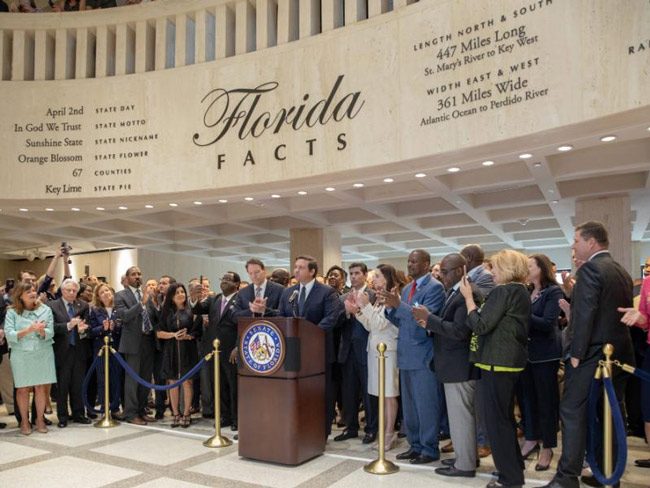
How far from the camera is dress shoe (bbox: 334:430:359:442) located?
5.80 metres

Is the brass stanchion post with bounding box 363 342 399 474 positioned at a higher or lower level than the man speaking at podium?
lower

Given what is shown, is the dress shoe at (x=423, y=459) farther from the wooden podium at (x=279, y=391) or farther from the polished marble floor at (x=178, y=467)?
the wooden podium at (x=279, y=391)

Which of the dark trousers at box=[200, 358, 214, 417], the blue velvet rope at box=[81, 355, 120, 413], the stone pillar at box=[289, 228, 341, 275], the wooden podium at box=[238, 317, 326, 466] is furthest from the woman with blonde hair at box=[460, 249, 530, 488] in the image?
the stone pillar at box=[289, 228, 341, 275]

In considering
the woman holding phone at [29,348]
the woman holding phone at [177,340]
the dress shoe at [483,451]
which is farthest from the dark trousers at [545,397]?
the woman holding phone at [29,348]

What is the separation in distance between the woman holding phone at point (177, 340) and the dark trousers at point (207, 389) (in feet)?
0.54

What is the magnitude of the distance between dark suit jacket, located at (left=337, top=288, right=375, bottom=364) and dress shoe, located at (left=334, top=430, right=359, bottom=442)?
69 cm

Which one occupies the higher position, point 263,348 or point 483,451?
point 263,348

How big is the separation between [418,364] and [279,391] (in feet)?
3.89

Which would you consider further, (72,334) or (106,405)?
(72,334)

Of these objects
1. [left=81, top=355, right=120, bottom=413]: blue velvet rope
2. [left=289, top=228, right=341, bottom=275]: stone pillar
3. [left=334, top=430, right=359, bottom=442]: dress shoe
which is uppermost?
[left=289, top=228, right=341, bottom=275]: stone pillar

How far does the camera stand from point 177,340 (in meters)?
6.64

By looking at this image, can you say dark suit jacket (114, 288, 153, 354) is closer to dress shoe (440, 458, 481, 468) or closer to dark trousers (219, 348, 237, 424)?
dark trousers (219, 348, 237, 424)

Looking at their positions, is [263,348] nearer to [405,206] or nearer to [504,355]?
[504,355]

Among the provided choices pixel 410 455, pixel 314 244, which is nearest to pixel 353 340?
pixel 410 455
